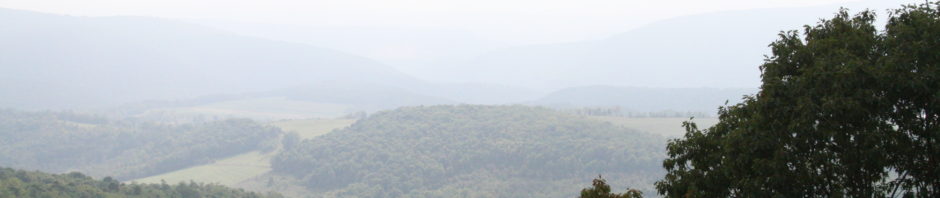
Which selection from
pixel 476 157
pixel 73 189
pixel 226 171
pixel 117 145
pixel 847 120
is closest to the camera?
pixel 847 120

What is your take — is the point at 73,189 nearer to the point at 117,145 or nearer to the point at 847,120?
the point at 847,120

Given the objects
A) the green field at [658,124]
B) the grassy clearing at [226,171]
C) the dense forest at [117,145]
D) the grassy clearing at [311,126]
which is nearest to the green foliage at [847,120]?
the grassy clearing at [226,171]

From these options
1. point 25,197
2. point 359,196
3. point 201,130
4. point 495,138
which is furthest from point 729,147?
point 201,130

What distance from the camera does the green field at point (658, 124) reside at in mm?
130750

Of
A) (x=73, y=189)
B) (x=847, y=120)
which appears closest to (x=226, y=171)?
(x=73, y=189)

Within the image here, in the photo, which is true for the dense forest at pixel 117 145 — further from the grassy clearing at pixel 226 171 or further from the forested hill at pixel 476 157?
the forested hill at pixel 476 157

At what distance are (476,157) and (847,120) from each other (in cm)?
10871

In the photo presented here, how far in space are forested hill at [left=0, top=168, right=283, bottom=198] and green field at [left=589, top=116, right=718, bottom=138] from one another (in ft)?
250

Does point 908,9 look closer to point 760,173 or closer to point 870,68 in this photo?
point 870,68

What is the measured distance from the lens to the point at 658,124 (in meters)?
137

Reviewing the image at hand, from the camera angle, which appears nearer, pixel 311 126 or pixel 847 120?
pixel 847 120

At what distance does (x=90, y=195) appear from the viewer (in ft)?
186

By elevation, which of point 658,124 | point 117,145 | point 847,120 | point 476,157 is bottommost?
point 476,157

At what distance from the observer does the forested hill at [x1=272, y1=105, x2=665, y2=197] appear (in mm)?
Answer: 108938
